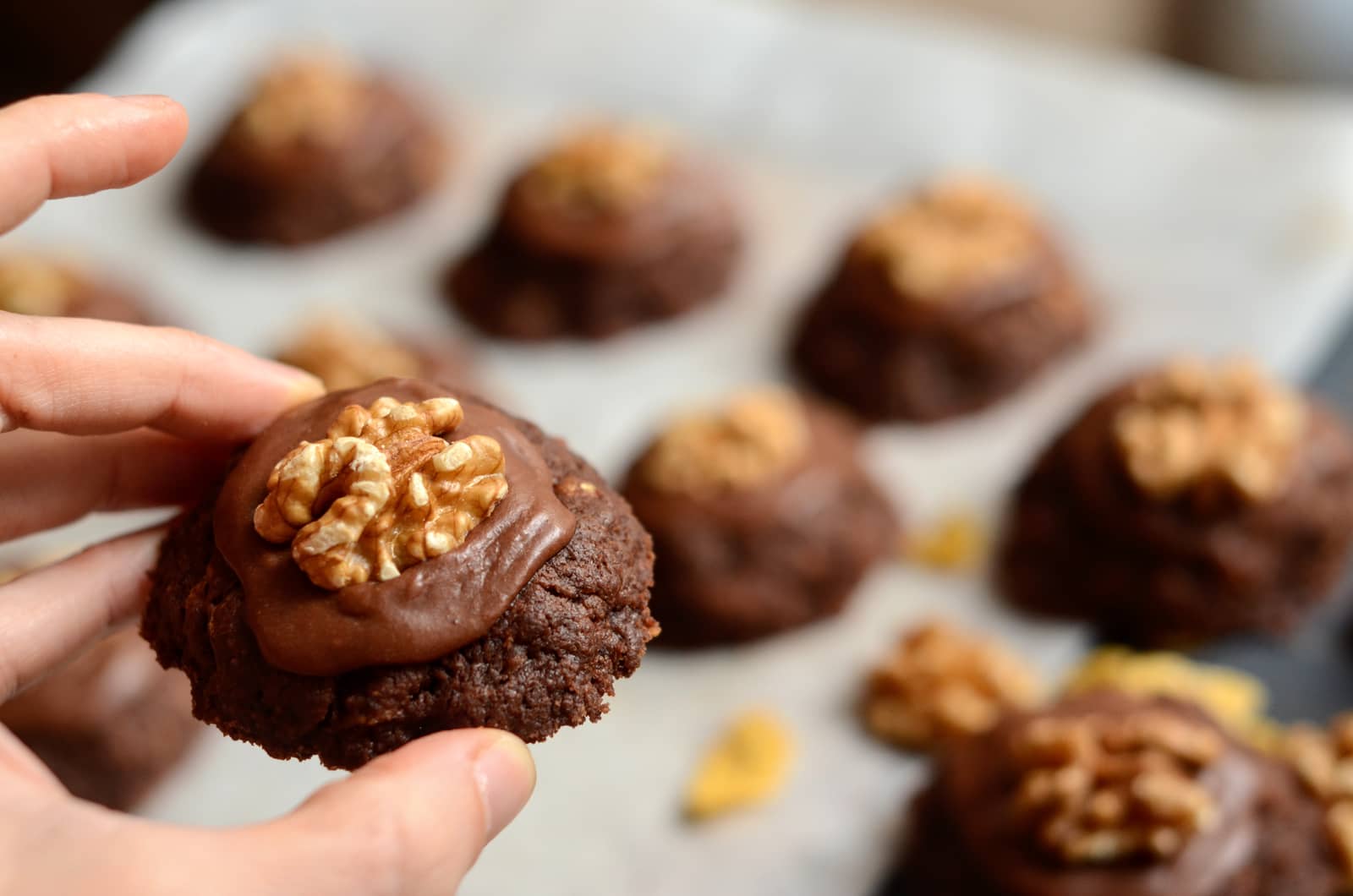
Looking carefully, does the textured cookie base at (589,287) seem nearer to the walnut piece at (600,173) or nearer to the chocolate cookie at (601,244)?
the chocolate cookie at (601,244)

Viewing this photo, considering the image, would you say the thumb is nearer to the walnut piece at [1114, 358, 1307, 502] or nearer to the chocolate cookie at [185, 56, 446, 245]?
the walnut piece at [1114, 358, 1307, 502]

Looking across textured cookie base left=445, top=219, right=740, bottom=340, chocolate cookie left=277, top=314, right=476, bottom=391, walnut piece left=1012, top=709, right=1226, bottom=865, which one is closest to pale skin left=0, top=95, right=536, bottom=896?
walnut piece left=1012, top=709, right=1226, bottom=865

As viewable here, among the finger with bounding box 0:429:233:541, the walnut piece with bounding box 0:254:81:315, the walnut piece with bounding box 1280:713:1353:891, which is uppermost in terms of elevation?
Result: the finger with bounding box 0:429:233:541

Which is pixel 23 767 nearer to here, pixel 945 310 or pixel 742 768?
pixel 742 768

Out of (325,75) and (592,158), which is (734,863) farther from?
(325,75)

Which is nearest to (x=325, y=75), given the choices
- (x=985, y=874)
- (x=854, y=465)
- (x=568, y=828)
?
(x=854, y=465)

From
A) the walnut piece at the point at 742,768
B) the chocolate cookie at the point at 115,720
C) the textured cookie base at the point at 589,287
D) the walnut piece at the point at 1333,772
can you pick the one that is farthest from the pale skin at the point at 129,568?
the textured cookie base at the point at 589,287

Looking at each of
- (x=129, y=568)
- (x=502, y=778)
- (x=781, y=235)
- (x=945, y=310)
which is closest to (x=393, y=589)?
(x=502, y=778)
